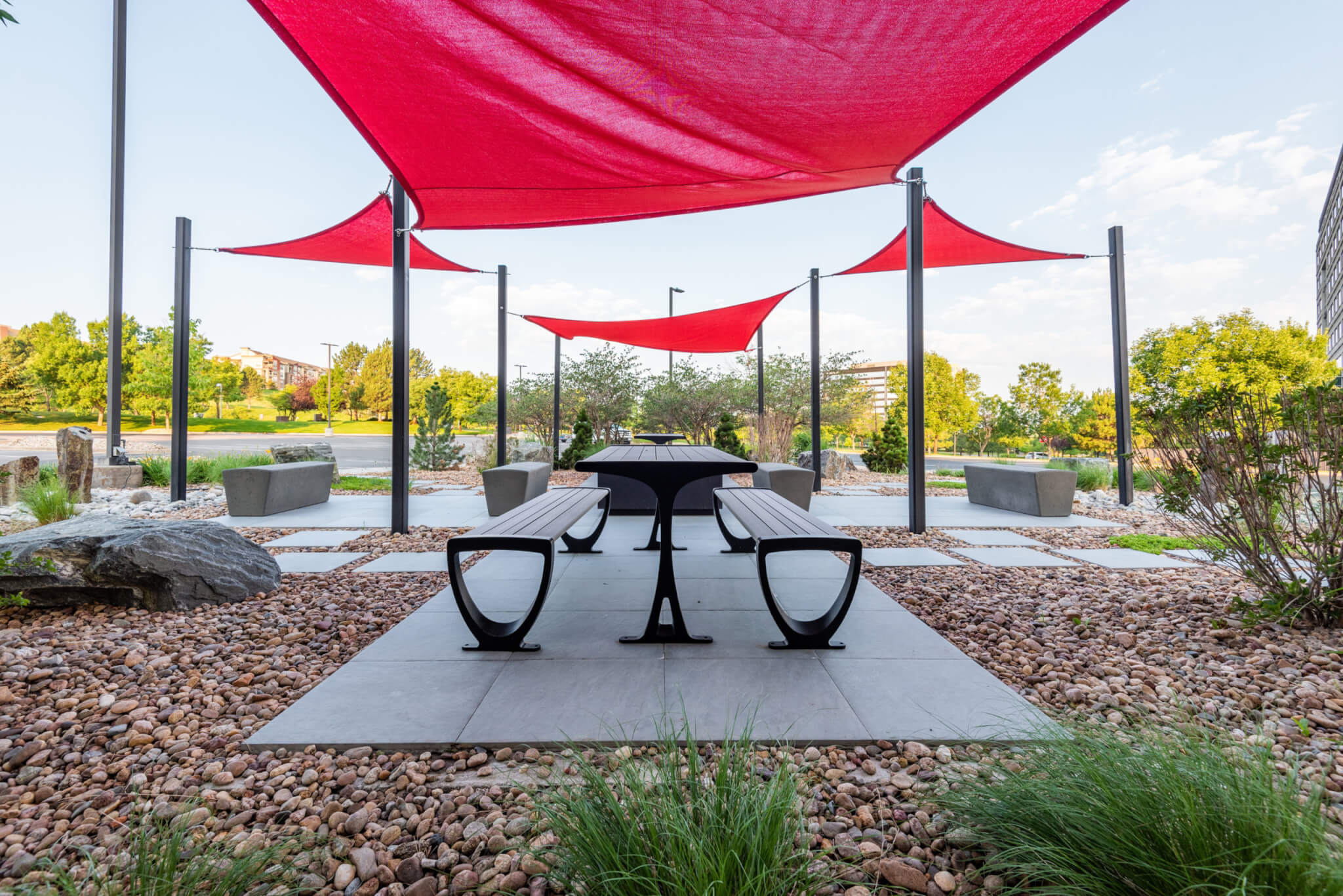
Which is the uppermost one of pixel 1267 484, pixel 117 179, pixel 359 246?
pixel 117 179

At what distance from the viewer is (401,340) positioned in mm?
3857

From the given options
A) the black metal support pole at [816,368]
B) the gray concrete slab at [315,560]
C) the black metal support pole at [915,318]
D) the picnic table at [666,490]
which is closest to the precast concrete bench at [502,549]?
the picnic table at [666,490]

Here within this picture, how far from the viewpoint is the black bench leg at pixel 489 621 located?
1886 millimetres

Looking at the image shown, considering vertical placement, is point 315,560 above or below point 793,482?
below

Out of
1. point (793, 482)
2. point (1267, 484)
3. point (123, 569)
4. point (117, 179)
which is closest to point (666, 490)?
point (1267, 484)

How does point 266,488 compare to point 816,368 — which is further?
point 816,368

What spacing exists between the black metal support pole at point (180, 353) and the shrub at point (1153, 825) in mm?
6797

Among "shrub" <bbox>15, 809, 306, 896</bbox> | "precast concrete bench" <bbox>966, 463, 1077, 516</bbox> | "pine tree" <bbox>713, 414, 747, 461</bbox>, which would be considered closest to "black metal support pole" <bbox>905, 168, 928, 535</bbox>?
"precast concrete bench" <bbox>966, 463, 1077, 516</bbox>

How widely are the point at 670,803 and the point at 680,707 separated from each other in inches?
27.4

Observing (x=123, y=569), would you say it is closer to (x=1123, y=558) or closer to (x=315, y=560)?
(x=315, y=560)

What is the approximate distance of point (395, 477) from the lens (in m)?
3.88

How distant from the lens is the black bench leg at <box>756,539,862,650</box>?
6.26 feet

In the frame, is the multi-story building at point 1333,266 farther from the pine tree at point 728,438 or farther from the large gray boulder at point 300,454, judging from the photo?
the large gray boulder at point 300,454

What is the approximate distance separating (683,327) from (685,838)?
6.59 meters
